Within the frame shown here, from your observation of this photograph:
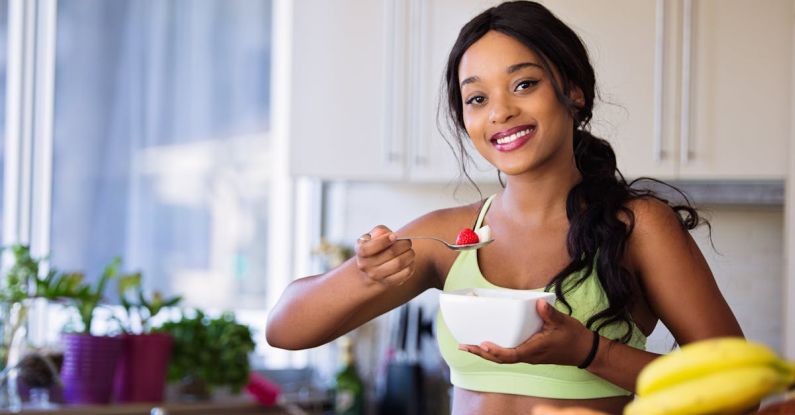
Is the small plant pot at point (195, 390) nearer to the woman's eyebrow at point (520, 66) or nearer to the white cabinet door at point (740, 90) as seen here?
the white cabinet door at point (740, 90)

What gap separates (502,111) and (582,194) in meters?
0.19

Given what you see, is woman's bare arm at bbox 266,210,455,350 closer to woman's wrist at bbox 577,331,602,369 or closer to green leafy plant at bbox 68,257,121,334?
woman's wrist at bbox 577,331,602,369

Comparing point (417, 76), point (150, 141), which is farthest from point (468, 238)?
point (150, 141)

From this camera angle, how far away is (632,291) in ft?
4.53

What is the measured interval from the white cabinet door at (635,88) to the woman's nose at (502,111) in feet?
4.45

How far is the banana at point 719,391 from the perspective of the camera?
0.76 metres

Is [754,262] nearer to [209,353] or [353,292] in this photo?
[209,353]

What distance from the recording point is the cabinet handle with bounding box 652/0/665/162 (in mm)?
2713

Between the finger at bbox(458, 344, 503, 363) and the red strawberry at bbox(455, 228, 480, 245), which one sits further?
the red strawberry at bbox(455, 228, 480, 245)

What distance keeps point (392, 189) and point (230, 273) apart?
699mm

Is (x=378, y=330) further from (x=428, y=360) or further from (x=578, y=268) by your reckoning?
(x=578, y=268)

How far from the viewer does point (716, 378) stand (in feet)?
2.54

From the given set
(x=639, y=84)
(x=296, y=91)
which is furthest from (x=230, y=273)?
(x=639, y=84)

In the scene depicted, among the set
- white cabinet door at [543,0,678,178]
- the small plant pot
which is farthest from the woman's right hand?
the small plant pot
